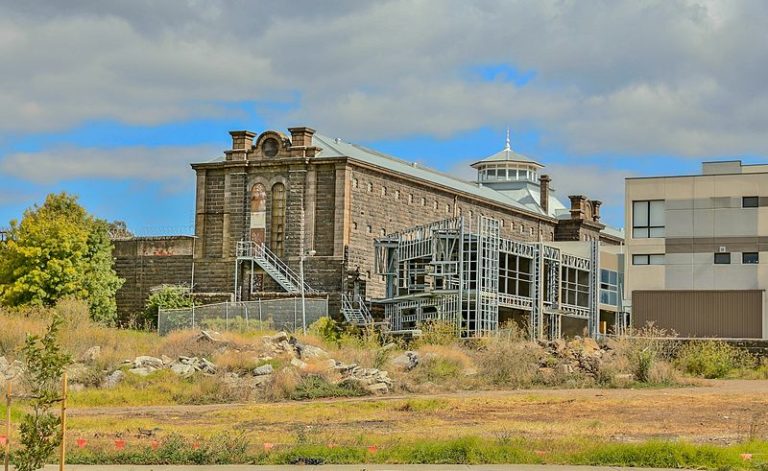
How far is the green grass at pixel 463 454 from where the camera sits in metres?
21.0

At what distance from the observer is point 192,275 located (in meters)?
70.4

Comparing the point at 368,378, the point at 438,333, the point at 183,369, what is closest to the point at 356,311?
the point at 438,333

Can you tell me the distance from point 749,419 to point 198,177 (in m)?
46.7

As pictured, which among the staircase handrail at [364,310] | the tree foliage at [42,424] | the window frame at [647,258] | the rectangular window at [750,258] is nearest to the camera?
the tree foliage at [42,424]

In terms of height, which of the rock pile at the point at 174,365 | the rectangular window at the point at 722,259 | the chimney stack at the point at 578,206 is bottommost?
the rock pile at the point at 174,365

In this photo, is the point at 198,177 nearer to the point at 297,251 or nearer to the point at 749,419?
the point at 297,251

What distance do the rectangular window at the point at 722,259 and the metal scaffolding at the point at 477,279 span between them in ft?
30.7

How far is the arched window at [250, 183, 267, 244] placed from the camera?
6900 centimetres

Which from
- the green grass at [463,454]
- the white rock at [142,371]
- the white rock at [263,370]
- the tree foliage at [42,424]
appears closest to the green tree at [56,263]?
the white rock at [142,371]

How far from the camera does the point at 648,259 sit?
58.0 meters

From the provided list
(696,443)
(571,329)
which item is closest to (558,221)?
(571,329)

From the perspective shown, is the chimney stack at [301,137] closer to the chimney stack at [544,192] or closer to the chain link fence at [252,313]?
the chain link fence at [252,313]

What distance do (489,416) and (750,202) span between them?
28.8 metres

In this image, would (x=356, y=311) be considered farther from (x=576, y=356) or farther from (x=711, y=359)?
(x=711, y=359)
